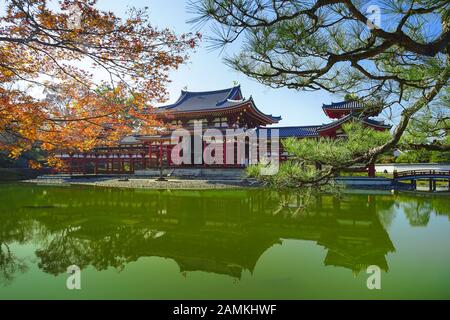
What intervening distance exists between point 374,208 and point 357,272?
6.41 m

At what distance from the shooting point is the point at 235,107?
20.7 metres

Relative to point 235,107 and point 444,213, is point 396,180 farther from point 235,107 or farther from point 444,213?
point 235,107

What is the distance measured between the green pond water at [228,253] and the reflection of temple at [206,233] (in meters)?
0.02

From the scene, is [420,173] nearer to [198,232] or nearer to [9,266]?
[198,232]

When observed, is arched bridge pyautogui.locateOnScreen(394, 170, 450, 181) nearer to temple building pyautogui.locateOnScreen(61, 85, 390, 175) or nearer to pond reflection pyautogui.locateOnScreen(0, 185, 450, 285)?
temple building pyautogui.locateOnScreen(61, 85, 390, 175)

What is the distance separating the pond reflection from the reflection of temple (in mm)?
18

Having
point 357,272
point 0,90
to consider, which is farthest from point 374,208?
point 0,90

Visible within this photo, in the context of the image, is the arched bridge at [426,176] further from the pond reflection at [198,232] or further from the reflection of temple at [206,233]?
the reflection of temple at [206,233]

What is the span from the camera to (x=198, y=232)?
22.1 feet

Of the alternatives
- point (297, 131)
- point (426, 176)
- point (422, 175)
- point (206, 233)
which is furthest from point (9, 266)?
point (297, 131)

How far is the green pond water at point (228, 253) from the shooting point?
371cm

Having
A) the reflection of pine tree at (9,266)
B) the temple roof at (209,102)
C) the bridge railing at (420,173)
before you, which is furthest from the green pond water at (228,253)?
the temple roof at (209,102)

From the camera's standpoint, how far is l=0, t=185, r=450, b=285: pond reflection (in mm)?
4762

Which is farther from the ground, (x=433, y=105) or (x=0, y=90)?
(x=0, y=90)
